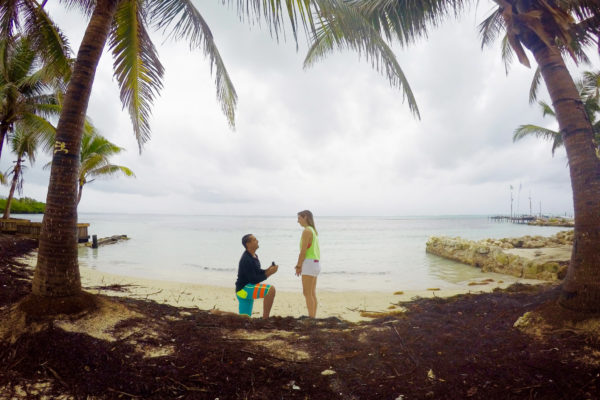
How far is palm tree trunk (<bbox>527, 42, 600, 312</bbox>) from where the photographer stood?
325cm

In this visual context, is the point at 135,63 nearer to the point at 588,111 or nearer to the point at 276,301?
the point at 276,301

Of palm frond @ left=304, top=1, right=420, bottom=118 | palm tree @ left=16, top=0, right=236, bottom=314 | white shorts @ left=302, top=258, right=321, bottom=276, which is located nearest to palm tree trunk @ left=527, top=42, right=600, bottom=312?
palm frond @ left=304, top=1, right=420, bottom=118

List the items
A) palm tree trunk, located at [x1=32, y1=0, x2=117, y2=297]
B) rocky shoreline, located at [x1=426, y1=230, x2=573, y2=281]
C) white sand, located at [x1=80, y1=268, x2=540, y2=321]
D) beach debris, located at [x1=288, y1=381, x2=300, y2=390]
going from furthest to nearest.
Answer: rocky shoreline, located at [x1=426, y1=230, x2=573, y2=281], white sand, located at [x1=80, y1=268, x2=540, y2=321], palm tree trunk, located at [x1=32, y1=0, x2=117, y2=297], beach debris, located at [x1=288, y1=381, x2=300, y2=390]

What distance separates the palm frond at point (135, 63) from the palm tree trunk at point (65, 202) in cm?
137

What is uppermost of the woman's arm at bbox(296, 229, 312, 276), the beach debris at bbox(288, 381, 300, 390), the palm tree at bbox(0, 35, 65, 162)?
the palm tree at bbox(0, 35, 65, 162)

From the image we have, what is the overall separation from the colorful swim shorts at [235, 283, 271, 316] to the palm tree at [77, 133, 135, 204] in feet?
66.8

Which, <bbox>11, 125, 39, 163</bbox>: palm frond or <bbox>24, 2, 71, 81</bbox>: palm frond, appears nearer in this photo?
<bbox>24, 2, 71, 81</bbox>: palm frond

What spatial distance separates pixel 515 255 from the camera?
1280 centimetres

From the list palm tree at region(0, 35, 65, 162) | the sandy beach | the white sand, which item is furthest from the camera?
palm tree at region(0, 35, 65, 162)

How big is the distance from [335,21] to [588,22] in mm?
4689

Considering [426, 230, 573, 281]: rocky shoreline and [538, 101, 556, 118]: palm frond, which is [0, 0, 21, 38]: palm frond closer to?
[426, 230, 573, 281]: rocky shoreline

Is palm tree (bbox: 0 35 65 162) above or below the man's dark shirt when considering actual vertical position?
above

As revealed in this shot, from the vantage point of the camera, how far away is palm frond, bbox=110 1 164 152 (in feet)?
15.9

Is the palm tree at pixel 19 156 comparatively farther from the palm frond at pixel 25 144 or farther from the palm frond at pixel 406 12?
the palm frond at pixel 406 12
